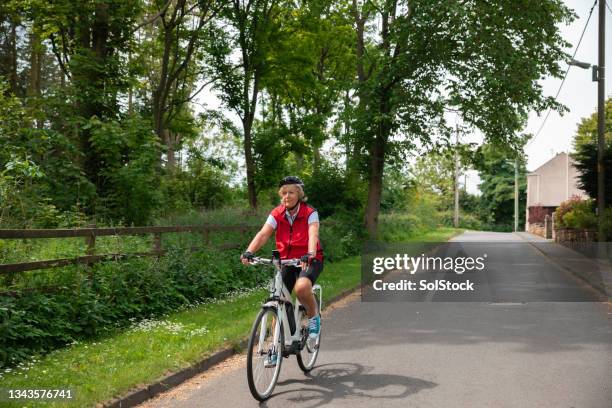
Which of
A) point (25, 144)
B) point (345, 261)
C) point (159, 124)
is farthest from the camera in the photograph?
point (159, 124)

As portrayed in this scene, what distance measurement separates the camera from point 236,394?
5.94 m

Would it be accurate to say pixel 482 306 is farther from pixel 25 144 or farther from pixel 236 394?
pixel 25 144

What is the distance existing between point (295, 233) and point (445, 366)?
231 cm

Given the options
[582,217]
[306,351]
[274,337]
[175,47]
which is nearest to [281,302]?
[274,337]

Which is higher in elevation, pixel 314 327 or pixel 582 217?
pixel 582 217

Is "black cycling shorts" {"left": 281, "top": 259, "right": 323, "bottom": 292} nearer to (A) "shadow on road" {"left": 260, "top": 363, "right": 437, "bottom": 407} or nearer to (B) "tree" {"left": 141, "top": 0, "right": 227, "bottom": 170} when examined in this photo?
(A) "shadow on road" {"left": 260, "top": 363, "right": 437, "bottom": 407}

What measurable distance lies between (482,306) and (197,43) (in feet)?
60.6

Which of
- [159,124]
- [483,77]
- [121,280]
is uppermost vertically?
[483,77]

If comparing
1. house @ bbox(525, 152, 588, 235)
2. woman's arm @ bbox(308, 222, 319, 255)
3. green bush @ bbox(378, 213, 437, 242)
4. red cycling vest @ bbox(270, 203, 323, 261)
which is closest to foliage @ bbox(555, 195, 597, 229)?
green bush @ bbox(378, 213, 437, 242)

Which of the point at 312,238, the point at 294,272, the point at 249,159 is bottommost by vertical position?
the point at 294,272

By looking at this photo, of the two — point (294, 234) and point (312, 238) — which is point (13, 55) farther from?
point (312, 238)

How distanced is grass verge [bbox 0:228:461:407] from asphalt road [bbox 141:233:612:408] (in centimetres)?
44

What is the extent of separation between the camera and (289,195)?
632 centimetres

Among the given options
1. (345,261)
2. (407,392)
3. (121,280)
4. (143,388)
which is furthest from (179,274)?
(345,261)
